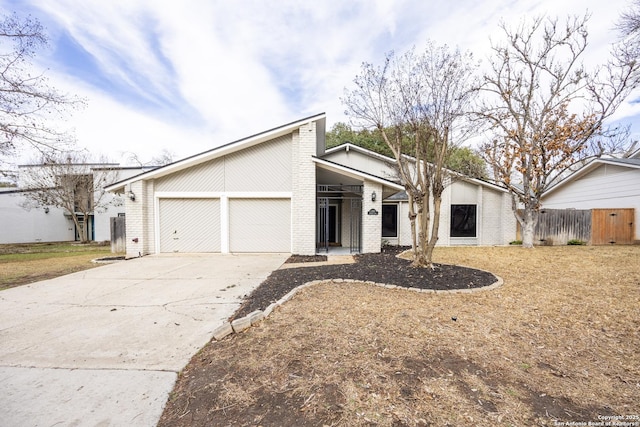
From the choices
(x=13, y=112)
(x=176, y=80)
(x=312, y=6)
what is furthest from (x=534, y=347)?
(x=13, y=112)

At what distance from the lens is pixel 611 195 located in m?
13.8

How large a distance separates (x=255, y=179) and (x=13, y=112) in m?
8.27

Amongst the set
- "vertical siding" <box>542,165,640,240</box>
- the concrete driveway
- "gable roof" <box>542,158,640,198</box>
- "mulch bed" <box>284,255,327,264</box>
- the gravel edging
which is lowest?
"mulch bed" <box>284,255,327,264</box>

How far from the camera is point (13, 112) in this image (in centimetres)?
921

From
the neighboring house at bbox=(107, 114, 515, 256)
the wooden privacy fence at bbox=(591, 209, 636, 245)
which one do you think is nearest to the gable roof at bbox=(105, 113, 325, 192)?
the neighboring house at bbox=(107, 114, 515, 256)

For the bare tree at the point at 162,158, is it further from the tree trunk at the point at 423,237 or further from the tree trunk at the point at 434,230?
the tree trunk at the point at 434,230

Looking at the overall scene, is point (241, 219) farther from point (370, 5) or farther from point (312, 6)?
point (370, 5)

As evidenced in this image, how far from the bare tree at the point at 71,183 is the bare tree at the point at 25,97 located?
9763 millimetres

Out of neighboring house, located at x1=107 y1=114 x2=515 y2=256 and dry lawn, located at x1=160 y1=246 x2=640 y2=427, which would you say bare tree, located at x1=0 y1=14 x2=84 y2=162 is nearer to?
neighboring house, located at x1=107 y1=114 x2=515 y2=256

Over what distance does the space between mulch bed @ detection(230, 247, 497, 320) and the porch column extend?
117 inches

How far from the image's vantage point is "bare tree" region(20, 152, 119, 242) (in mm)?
18203

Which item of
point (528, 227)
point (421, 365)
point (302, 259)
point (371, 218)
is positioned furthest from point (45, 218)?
point (528, 227)

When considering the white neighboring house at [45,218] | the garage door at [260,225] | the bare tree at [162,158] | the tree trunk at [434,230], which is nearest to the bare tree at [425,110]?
the tree trunk at [434,230]

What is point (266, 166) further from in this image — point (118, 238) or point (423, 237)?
point (118, 238)
